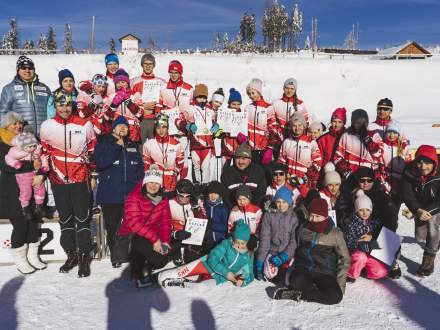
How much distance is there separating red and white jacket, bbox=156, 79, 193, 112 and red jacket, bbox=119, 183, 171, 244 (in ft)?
6.64

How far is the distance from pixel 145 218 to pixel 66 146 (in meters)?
1.24

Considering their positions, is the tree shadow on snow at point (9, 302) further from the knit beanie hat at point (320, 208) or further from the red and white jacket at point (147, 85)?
the knit beanie hat at point (320, 208)

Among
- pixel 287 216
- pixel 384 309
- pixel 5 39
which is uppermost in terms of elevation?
pixel 5 39

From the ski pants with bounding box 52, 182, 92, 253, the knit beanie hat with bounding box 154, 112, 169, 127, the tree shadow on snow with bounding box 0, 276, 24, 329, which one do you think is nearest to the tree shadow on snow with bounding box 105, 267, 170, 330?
the ski pants with bounding box 52, 182, 92, 253

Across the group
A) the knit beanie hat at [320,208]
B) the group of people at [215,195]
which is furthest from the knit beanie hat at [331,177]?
the knit beanie hat at [320,208]

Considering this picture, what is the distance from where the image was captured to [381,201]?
4.57m

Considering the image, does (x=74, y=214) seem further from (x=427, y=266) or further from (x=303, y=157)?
(x=427, y=266)

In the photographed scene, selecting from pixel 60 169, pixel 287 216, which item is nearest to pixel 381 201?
pixel 287 216

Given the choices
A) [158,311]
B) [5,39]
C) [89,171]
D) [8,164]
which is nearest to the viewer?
[158,311]

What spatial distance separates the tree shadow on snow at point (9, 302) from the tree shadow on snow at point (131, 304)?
34.3 inches

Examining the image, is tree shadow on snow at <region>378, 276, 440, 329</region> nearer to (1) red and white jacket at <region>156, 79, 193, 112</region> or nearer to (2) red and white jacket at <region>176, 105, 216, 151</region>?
(2) red and white jacket at <region>176, 105, 216, 151</region>

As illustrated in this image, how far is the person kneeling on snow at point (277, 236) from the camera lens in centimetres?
412

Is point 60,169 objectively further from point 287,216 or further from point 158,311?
point 287,216

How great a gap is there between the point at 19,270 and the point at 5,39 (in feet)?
275
